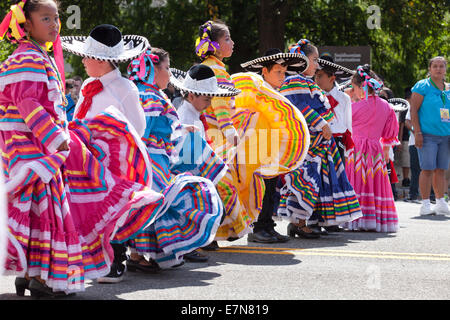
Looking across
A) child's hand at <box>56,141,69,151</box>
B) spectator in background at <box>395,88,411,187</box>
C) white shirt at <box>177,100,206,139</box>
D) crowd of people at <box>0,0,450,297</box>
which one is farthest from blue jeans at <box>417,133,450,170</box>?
child's hand at <box>56,141,69,151</box>

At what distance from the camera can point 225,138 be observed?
7.43 m

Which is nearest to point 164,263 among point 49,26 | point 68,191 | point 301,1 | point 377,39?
point 68,191

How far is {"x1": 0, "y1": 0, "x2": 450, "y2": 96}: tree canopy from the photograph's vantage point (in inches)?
761

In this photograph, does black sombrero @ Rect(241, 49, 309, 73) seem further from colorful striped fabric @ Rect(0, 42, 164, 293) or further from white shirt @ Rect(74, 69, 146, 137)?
colorful striped fabric @ Rect(0, 42, 164, 293)

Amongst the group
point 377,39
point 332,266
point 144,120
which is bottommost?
point 332,266

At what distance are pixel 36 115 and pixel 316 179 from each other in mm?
4307

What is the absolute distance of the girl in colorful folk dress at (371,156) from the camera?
9.59m

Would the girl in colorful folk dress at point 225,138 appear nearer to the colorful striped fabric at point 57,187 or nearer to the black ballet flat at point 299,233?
the black ballet flat at point 299,233

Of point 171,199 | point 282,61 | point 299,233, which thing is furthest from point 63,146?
point 299,233

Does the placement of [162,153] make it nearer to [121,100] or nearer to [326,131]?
[121,100]

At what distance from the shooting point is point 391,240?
28.5 ft
